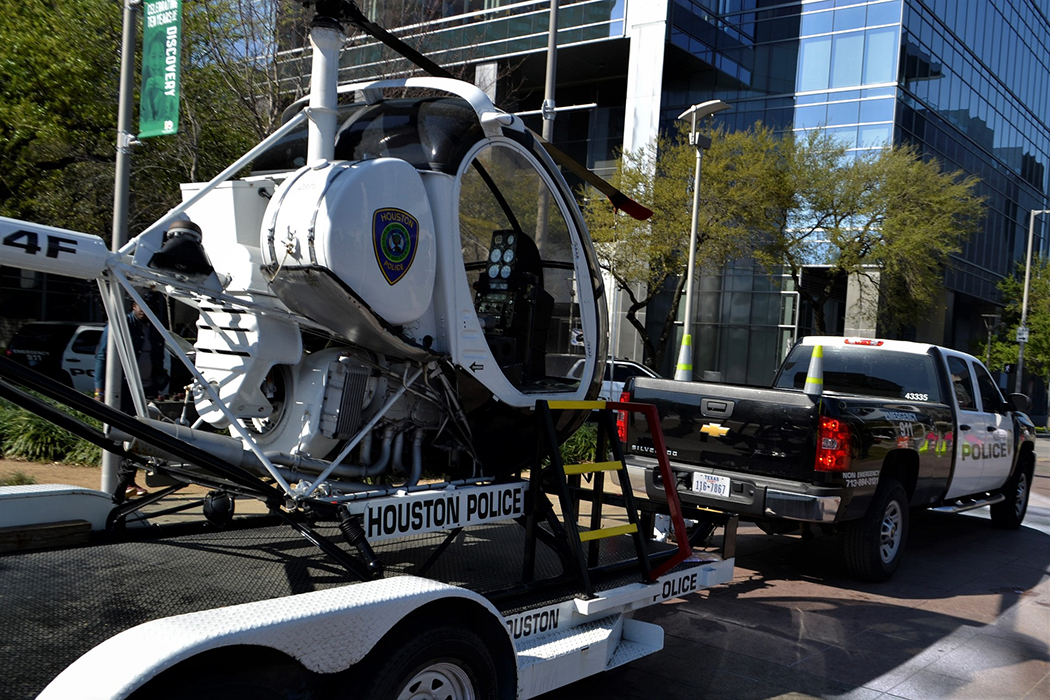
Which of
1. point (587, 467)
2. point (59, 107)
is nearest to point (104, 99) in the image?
point (59, 107)

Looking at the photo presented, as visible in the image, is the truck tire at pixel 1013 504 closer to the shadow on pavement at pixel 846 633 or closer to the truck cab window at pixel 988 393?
the truck cab window at pixel 988 393

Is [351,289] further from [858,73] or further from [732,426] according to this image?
[858,73]

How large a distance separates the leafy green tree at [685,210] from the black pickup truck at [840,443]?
591 inches

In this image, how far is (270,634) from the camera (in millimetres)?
2814

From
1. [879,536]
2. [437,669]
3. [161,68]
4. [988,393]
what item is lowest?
[879,536]

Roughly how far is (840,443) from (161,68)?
6.38m

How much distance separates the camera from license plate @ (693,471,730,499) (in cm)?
741

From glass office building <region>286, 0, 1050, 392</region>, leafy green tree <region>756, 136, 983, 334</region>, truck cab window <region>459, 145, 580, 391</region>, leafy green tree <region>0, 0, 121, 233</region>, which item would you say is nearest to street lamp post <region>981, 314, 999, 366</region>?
glass office building <region>286, 0, 1050, 392</region>

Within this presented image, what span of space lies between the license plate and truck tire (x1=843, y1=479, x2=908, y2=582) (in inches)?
46.4

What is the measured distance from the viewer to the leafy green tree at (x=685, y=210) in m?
24.6

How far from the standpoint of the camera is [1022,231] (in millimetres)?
46250

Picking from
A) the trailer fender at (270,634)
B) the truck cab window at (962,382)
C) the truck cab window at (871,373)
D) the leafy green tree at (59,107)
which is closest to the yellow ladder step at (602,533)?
the trailer fender at (270,634)

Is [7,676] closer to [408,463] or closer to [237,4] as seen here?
[408,463]

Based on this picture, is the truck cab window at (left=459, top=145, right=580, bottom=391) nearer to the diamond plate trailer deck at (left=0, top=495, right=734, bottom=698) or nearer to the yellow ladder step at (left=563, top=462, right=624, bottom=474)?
the yellow ladder step at (left=563, top=462, right=624, bottom=474)
